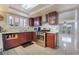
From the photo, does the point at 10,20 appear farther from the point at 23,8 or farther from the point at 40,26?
the point at 40,26

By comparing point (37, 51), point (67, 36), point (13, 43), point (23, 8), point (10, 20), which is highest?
point (23, 8)

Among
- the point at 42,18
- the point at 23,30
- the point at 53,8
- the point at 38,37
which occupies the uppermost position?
the point at 53,8

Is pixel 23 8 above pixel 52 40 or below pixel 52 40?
above

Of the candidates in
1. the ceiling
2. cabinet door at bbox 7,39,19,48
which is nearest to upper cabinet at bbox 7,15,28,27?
the ceiling

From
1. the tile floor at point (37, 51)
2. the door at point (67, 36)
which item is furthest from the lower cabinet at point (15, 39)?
the door at point (67, 36)

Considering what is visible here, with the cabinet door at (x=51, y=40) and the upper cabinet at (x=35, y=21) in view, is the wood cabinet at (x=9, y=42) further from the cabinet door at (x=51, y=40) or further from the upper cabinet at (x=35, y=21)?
the cabinet door at (x=51, y=40)

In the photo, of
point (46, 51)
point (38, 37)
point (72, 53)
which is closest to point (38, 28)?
point (38, 37)

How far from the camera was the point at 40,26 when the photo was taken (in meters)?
1.84

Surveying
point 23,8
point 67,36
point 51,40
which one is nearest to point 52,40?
point 51,40

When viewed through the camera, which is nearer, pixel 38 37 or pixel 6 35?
pixel 6 35

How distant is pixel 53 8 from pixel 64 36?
52 cm
